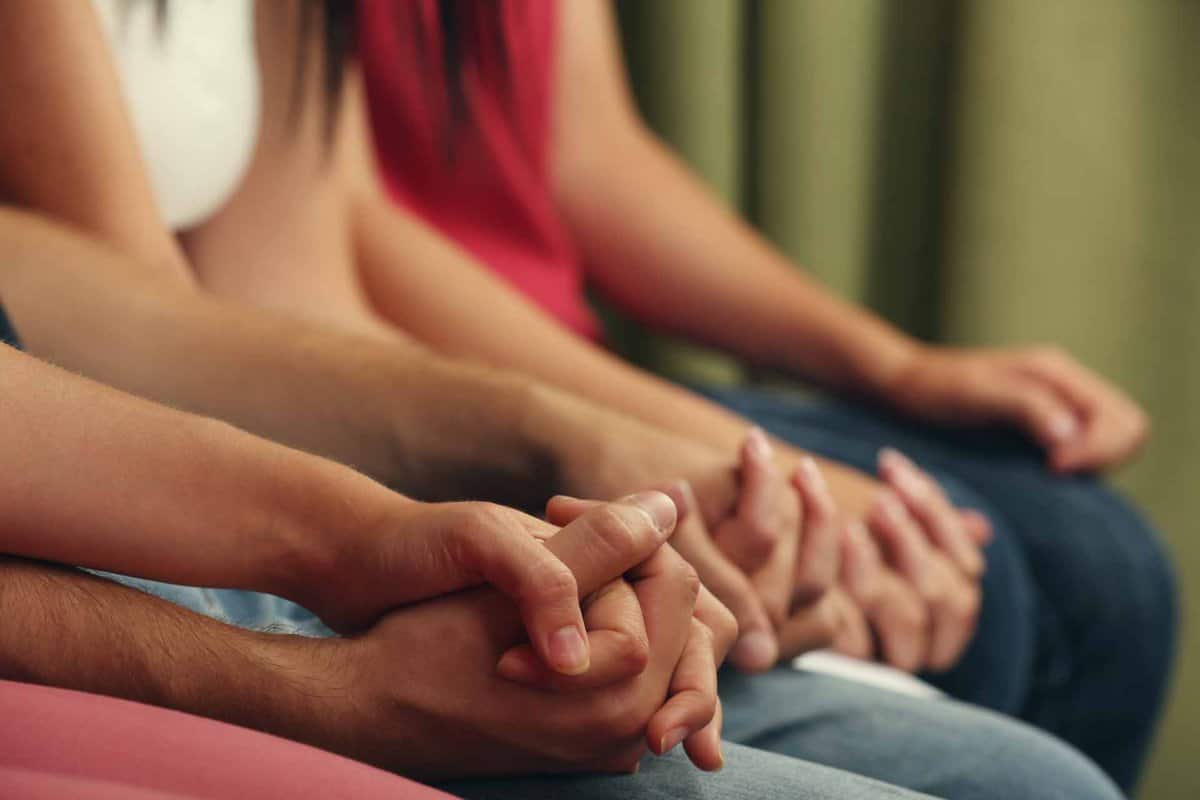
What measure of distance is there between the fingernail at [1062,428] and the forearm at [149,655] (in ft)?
2.42

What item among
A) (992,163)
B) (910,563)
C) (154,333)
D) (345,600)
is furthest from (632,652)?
(992,163)

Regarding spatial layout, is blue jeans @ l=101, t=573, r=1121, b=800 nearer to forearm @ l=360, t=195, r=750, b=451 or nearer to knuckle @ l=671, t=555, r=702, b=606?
knuckle @ l=671, t=555, r=702, b=606

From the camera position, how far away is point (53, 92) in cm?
63

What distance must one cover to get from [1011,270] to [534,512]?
1.06 metres

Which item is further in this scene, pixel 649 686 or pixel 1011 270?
pixel 1011 270

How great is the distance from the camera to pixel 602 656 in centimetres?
42

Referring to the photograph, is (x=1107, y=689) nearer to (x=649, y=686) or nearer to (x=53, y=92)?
(x=649, y=686)

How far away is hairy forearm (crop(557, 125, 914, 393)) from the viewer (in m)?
1.13

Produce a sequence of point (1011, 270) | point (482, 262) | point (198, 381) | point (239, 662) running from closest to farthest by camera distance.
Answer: point (239, 662)
point (198, 381)
point (482, 262)
point (1011, 270)

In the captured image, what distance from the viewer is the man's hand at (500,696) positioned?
0.43 m

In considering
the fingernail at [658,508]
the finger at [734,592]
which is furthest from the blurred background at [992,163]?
the fingernail at [658,508]

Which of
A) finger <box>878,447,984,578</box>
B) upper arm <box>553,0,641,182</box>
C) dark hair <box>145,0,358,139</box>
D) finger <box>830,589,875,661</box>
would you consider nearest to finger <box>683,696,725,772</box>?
finger <box>830,589,875,661</box>

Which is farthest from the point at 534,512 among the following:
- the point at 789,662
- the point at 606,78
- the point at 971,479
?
the point at 606,78

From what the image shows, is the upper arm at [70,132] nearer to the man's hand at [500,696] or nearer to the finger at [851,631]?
the man's hand at [500,696]
